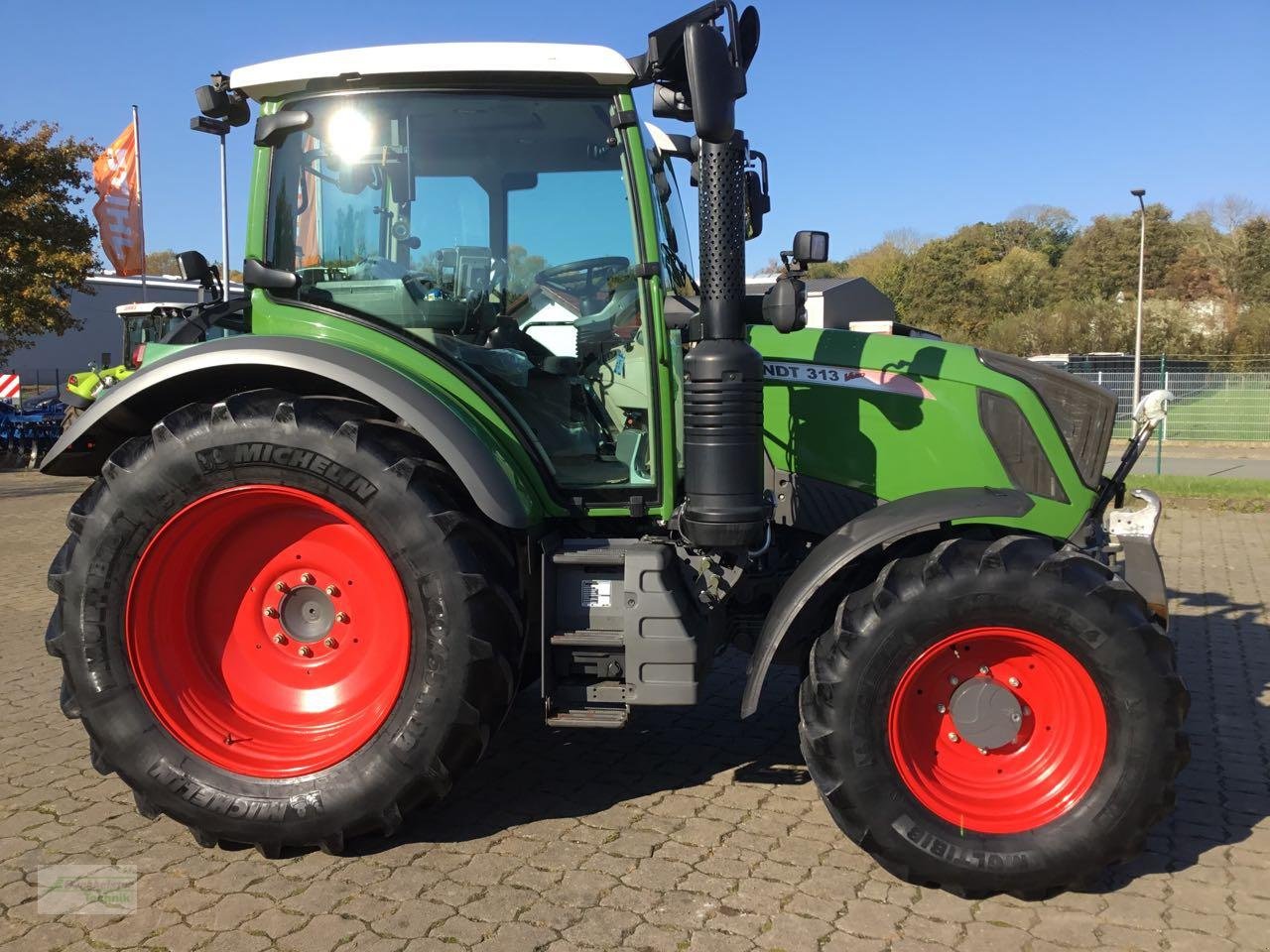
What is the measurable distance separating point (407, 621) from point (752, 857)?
1.36 metres

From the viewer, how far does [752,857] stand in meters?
3.22

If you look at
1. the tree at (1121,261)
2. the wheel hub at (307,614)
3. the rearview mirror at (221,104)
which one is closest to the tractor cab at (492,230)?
the rearview mirror at (221,104)

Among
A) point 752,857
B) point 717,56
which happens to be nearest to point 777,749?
point 752,857

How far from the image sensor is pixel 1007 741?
10.3ft

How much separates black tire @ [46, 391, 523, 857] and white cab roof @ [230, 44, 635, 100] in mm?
1124

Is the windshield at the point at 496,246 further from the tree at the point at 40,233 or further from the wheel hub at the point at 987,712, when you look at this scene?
the tree at the point at 40,233

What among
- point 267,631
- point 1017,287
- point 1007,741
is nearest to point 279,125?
point 267,631

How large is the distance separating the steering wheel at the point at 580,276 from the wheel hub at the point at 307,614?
135 cm

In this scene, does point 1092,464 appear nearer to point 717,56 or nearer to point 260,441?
point 717,56

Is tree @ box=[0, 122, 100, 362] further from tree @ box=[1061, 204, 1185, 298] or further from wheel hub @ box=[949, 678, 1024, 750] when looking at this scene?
tree @ box=[1061, 204, 1185, 298]

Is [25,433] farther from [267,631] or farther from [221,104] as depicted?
[267,631]

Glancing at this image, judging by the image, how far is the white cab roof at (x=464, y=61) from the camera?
3.29m

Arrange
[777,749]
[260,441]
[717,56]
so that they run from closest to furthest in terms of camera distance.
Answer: [717,56]
[260,441]
[777,749]

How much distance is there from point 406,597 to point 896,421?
1841mm
